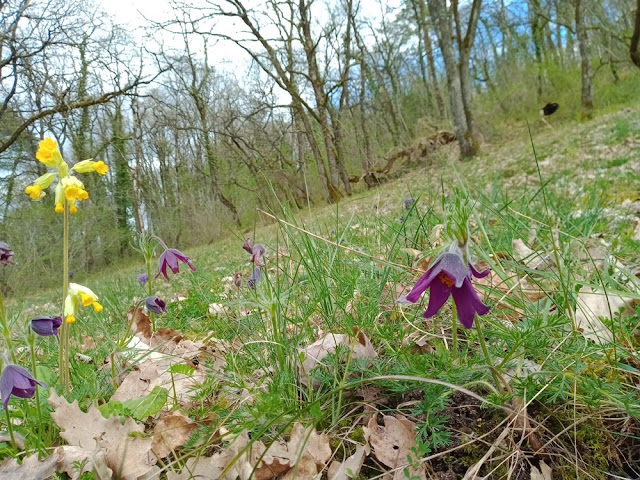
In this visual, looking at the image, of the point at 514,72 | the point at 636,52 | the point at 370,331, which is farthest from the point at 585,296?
the point at 514,72

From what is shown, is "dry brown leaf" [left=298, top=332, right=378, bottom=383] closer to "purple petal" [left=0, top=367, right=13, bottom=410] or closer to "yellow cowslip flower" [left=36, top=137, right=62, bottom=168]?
"purple petal" [left=0, top=367, right=13, bottom=410]

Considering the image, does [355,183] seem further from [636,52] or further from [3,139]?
[3,139]

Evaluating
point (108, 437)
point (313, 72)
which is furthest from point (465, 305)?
point (313, 72)

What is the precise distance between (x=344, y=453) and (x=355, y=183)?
16.9 m

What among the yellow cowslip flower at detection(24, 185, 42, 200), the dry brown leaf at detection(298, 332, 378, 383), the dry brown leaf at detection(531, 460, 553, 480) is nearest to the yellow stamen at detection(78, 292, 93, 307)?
the yellow cowslip flower at detection(24, 185, 42, 200)

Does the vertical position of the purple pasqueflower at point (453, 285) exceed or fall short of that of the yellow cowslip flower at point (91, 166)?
it falls short

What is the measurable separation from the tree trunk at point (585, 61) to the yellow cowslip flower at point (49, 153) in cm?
1470

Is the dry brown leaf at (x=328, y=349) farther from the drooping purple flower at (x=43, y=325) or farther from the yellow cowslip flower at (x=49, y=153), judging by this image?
the yellow cowslip flower at (x=49, y=153)

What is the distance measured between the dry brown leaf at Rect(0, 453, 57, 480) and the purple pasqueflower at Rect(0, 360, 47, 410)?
0.55ft

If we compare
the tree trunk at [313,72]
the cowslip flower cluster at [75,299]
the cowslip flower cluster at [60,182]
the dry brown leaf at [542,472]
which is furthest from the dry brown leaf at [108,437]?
the tree trunk at [313,72]

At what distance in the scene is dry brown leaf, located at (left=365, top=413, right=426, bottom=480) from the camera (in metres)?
0.91

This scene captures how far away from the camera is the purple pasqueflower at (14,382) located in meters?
0.97

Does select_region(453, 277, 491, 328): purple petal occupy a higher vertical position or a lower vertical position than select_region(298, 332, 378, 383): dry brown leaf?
higher

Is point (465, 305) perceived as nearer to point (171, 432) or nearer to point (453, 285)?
point (453, 285)
